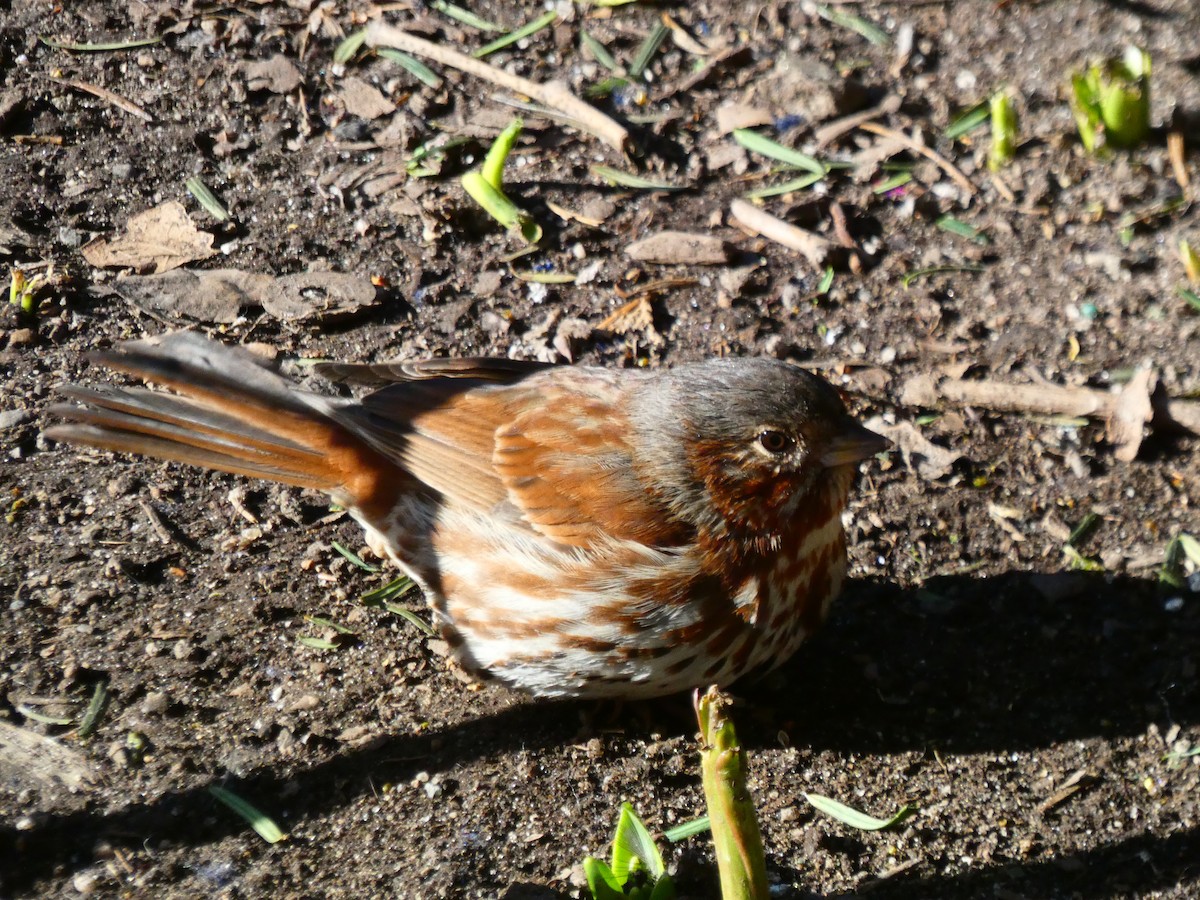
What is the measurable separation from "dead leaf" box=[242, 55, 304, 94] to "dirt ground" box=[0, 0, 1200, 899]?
0.07ft

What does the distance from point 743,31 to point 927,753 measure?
355 cm

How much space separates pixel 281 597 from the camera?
156 inches

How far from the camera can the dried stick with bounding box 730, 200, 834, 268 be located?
503cm

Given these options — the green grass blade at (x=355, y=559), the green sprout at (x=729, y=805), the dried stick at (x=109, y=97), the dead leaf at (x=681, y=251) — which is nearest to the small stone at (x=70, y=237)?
the dried stick at (x=109, y=97)

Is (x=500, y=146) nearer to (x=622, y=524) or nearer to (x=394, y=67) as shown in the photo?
(x=394, y=67)

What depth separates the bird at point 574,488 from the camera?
139 inches

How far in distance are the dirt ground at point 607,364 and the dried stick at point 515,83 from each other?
0.26 feet

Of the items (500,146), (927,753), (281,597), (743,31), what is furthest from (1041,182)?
Answer: (281,597)

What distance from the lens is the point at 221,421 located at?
367cm

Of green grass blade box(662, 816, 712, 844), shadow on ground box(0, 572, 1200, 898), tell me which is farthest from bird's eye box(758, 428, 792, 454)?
green grass blade box(662, 816, 712, 844)

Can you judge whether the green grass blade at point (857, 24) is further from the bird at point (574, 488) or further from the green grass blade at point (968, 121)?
the bird at point (574, 488)

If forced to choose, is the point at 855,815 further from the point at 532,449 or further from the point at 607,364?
the point at 607,364

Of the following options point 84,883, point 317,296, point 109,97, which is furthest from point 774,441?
point 109,97

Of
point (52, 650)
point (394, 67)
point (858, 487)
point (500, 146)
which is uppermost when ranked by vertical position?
point (394, 67)
